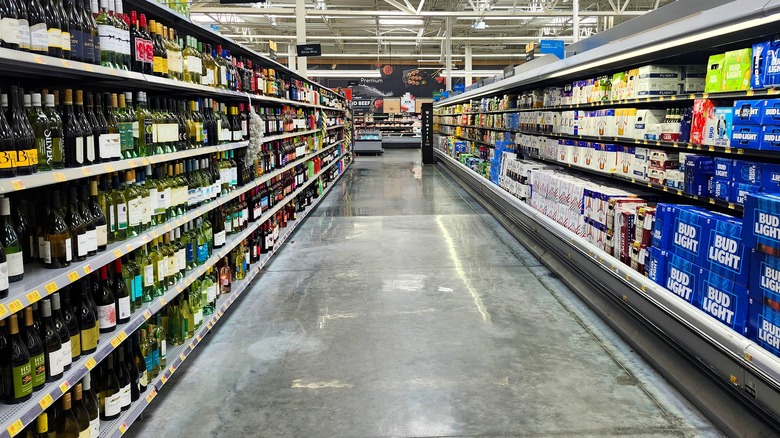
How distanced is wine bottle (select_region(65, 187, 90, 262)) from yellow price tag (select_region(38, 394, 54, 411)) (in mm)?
581

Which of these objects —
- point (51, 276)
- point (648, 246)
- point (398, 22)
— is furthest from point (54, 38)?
point (398, 22)

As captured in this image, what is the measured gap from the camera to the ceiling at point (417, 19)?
14.9 m

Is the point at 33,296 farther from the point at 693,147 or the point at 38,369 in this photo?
the point at 693,147

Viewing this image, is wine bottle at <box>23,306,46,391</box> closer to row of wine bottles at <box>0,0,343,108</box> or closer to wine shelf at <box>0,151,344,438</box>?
wine shelf at <box>0,151,344,438</box>

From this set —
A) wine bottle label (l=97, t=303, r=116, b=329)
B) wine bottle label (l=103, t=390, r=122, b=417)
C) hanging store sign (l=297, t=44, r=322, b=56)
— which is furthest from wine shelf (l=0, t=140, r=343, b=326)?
hanging store sign (l=297, t=44, r=322, b=56)

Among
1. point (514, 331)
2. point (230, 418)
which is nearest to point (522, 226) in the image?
point (514, 331)

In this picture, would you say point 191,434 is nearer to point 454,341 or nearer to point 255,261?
point 454,341

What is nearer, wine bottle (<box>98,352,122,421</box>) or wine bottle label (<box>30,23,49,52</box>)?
wine bottle label (<box>30,23,49,52</box>)

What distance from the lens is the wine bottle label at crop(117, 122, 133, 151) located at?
2947 mm

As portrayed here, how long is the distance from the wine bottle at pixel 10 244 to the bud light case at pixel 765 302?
303 cm

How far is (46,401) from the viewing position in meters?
2.17

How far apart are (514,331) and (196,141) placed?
101 inches

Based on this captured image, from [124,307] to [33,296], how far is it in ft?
2.53

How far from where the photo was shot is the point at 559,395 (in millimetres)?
3359
